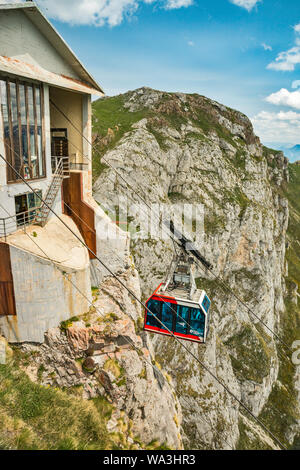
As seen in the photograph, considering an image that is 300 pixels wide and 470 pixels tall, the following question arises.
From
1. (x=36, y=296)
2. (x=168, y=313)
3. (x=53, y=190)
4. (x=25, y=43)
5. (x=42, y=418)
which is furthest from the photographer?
(x=168, y=313)

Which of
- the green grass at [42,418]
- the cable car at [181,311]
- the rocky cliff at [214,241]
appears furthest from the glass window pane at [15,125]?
the rocky cliff at [214,241]

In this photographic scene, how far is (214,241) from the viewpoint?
158 ft

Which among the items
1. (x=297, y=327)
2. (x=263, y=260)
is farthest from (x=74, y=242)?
(x=297, y=327)

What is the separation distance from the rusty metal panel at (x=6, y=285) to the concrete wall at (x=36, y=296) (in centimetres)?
20

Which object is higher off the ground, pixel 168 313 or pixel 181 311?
pixel 181 311

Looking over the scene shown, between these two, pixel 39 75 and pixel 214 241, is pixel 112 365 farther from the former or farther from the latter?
pixel 214 241

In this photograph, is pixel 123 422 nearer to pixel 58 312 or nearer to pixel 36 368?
pixel 36 368

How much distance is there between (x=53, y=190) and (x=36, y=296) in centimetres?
739

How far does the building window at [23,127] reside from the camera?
1344 centimetres

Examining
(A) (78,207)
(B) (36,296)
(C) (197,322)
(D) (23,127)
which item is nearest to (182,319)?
(C) (197,322)

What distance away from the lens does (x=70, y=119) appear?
64.0 feet

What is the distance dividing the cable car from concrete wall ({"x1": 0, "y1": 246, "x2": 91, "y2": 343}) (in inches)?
222

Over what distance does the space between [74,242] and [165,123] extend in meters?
45.0

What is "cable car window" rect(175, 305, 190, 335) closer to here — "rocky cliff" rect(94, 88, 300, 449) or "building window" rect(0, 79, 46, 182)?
"building window" rect(0, 79, 46, 182)
